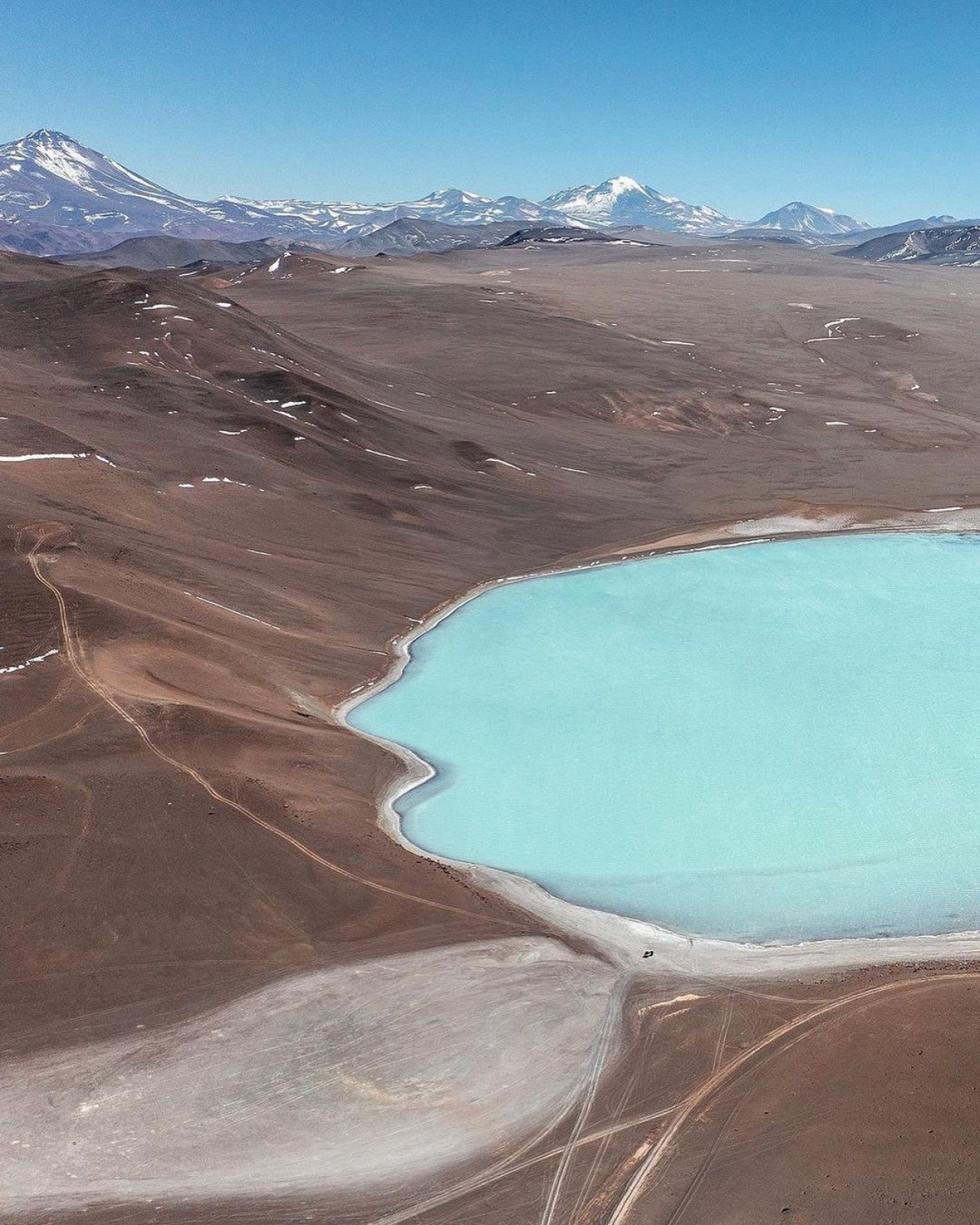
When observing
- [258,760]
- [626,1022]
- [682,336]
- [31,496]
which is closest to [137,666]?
[258,760]

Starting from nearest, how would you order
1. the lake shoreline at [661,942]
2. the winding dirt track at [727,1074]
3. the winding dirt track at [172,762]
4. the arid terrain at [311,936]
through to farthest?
the winding dirt track at [727,1074] < the arid terrain at [311,936] < the lake shoreline at [661,942] < the winding dirt track at [172,762]

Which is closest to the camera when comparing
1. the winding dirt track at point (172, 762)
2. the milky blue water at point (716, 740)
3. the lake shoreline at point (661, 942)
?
the lake shoreline at point (661, 942)

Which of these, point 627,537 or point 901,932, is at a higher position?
point 627,537

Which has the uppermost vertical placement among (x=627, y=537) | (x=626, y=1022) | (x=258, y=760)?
(x=627, y=537)

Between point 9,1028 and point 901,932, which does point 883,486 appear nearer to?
point 901,932

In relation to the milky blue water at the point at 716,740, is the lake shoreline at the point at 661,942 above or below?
below

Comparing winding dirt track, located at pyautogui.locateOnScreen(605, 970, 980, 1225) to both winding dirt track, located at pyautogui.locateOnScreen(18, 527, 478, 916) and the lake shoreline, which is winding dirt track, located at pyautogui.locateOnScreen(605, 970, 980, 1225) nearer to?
the lake shoreline

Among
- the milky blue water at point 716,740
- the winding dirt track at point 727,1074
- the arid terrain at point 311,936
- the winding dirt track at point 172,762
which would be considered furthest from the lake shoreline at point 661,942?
the winding dirt track at point 172,762

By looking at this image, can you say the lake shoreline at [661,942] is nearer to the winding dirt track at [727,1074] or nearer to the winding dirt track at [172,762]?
the winding dirt track at [727,1074]
